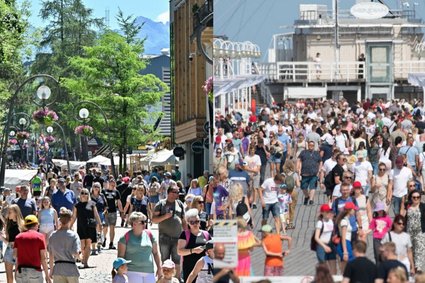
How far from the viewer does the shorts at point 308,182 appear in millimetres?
8969

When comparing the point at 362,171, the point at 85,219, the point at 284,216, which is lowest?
the point at 85,219

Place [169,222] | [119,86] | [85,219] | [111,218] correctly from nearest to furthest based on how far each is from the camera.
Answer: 1. [169,222]
2. [85,219]
3. [111,218]
4. [119,86]

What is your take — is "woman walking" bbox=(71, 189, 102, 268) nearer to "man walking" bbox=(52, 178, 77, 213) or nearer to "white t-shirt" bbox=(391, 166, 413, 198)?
"man walking" bbox=(52, 178, 77, 213)

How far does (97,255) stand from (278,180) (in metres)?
17.2

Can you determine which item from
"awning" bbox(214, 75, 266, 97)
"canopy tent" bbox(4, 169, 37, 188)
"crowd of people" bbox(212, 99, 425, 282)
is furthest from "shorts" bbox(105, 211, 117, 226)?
"canopy tent" bbox(4, 169, 37, 188)

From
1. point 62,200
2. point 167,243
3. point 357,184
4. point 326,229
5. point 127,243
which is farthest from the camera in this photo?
point 62,200

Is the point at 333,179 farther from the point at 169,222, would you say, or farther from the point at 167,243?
the point at 167,243

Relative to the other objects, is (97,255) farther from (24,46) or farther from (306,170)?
(24,46)

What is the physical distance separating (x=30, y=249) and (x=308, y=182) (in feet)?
27.1

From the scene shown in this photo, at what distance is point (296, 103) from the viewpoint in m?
9.13

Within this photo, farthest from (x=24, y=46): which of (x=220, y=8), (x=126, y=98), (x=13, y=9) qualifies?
(x=220, y=8)

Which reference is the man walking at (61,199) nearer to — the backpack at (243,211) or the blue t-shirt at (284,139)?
the blue t-shirt at (284,139)

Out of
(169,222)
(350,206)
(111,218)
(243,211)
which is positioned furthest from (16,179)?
(350,206)

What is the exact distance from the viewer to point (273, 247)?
8758mm
